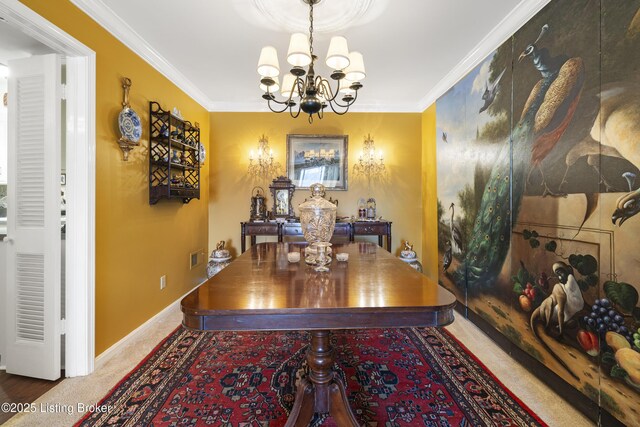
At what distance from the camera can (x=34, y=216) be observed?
1803 mm

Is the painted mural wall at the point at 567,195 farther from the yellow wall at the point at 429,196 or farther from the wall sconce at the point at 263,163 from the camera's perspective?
the wall sconce at the point at 263,163

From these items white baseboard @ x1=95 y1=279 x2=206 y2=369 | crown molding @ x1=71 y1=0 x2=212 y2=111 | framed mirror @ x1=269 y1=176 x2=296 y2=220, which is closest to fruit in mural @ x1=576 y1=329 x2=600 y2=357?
white baseboard @ x1=95 y1=279 x2=206 y2=369

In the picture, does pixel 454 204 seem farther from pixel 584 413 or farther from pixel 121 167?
pixel 121 167

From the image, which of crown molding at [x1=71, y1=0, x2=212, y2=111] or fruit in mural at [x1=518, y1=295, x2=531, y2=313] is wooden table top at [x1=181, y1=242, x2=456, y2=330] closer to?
fruit in mural at [x1=518, y1=295, x2=531, y2=313]

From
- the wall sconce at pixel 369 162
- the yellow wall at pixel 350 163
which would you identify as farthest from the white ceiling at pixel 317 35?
the wall sconce at pixel 369 162

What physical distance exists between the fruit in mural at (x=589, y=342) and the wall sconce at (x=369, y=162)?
2.82m

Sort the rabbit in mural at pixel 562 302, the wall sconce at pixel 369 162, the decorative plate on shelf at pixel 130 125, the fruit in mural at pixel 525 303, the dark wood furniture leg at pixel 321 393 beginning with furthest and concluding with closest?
the wall sconce at pixel 369 162 < the decorative plate on shelf at pixel 130 125 < the fruit in mural at pixel 525 303 < the rabbit in mural at pixel 562 302 < the dark wood furniture leg at pixel 321 393

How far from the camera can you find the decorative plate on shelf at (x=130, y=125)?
7.05ft

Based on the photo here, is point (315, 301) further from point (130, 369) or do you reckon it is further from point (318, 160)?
point (318, 160)

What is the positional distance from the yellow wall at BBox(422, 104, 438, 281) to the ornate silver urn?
237 centimetres

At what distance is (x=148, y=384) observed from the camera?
1.77 m

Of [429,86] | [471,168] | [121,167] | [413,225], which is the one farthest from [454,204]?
[121,167]

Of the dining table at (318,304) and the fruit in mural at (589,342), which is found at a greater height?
the dining table at (318,304)

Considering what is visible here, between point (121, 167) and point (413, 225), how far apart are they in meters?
3.51
